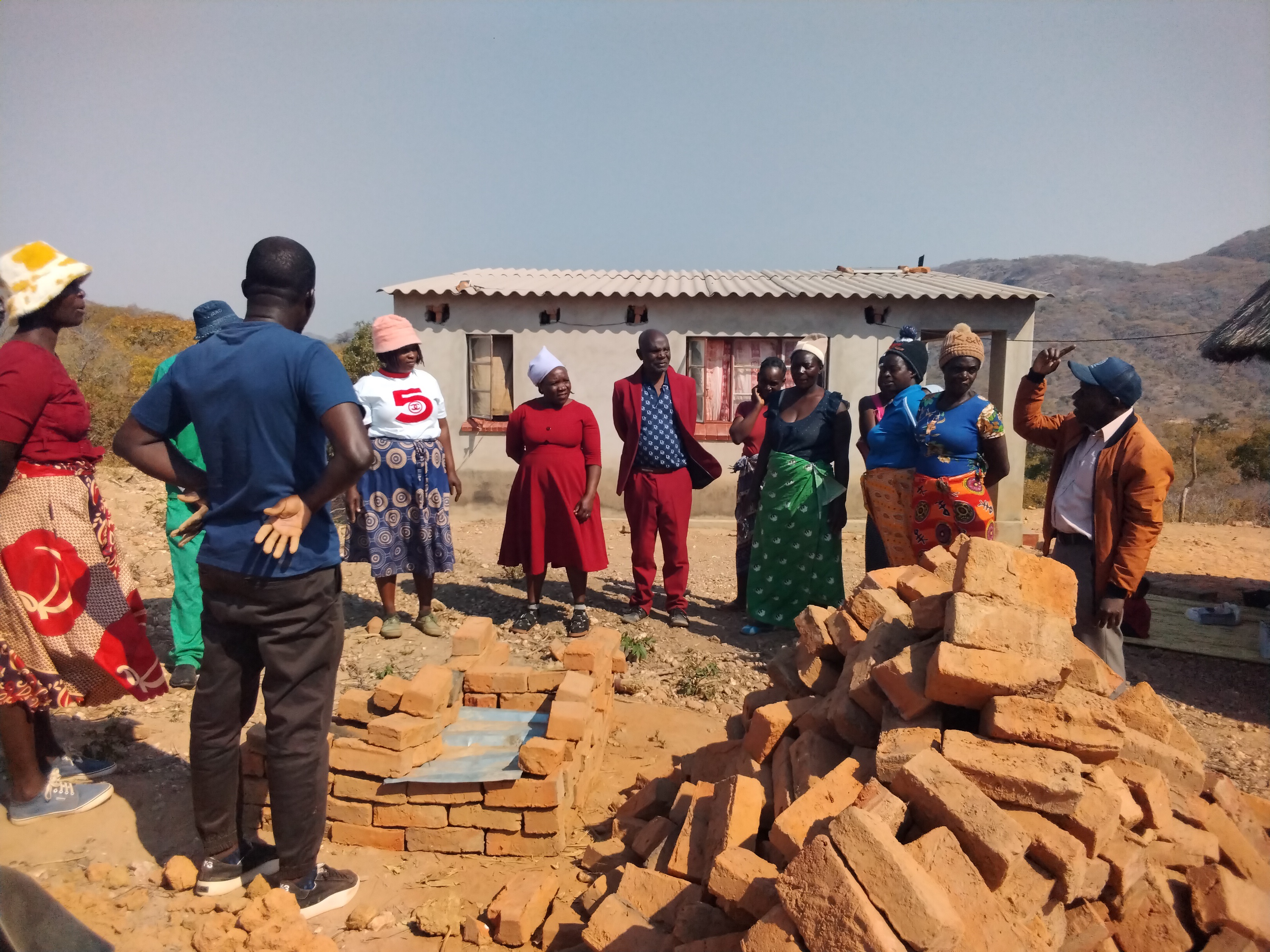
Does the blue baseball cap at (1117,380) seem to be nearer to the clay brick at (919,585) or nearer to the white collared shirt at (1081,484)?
the white collared shirt at (1081,484)

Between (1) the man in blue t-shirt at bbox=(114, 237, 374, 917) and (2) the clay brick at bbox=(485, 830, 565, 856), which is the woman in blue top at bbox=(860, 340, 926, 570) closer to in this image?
(2) the clay brick at bbox=(485, 830, 565, 856)

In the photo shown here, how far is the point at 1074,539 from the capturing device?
3758 mm

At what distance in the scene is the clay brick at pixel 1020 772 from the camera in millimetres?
2143

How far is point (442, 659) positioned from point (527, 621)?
733mm

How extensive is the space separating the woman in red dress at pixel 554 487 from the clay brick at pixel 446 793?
8.22 ft

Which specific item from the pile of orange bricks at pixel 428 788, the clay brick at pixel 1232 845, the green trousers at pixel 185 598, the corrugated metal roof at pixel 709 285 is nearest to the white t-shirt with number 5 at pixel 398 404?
the green trousers at pixel 185 598

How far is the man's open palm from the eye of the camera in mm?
2217

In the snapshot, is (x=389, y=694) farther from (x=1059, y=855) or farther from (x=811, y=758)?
(x=1059, y=855)

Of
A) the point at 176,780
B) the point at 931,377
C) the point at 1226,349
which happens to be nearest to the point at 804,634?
the point at 176,780

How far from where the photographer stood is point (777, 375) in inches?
239

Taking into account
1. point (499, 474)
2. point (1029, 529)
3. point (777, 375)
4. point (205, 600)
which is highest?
point (777, 375)

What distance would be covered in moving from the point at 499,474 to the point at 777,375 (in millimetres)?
5600

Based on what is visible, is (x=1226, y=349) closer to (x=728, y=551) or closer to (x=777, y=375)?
(x=777, y=375)

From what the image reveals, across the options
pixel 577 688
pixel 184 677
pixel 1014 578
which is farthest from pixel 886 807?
pixel 184 677
